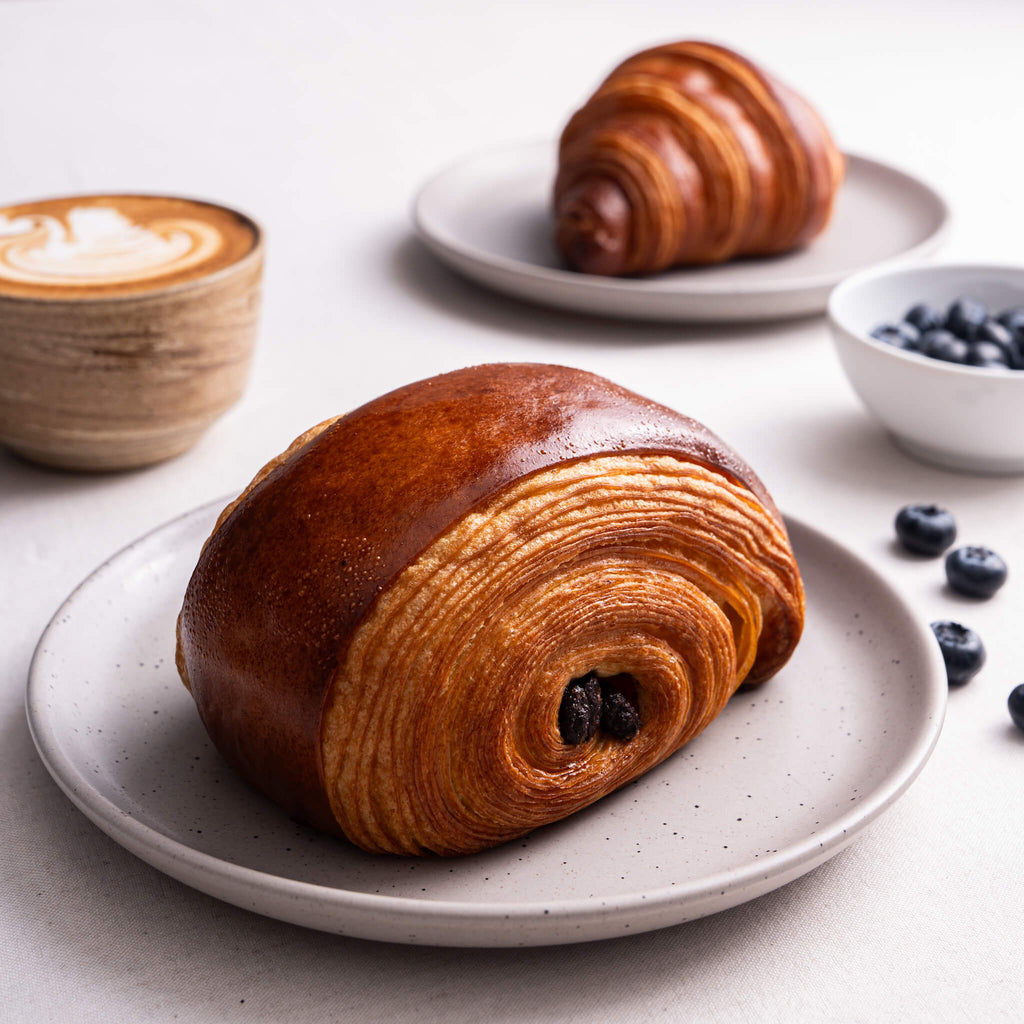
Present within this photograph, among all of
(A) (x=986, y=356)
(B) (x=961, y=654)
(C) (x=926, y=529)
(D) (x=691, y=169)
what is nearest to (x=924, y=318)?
(A) (x=986, y=356)

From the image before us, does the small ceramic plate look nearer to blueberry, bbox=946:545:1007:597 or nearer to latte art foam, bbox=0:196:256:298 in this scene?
latte art foam, bbox=0:196:256:298

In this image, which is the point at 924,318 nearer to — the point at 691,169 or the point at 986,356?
the point at 986,356

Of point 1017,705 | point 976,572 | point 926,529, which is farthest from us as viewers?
point 926,529

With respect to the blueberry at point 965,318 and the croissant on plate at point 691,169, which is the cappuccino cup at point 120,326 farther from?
the blueberry at point 965,318

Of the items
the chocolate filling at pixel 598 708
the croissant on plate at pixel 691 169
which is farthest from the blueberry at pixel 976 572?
the croissant on plate at pixel 691 169

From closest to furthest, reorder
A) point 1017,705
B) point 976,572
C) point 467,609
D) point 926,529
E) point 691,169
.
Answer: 1. point 467,609
2. point 1017,705
3. point 976,572
4. point 926,529
5. point 691,169

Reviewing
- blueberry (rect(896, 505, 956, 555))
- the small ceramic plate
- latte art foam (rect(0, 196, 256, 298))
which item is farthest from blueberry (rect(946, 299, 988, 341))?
latte art foam (rect(0, 196, 256, 298))
